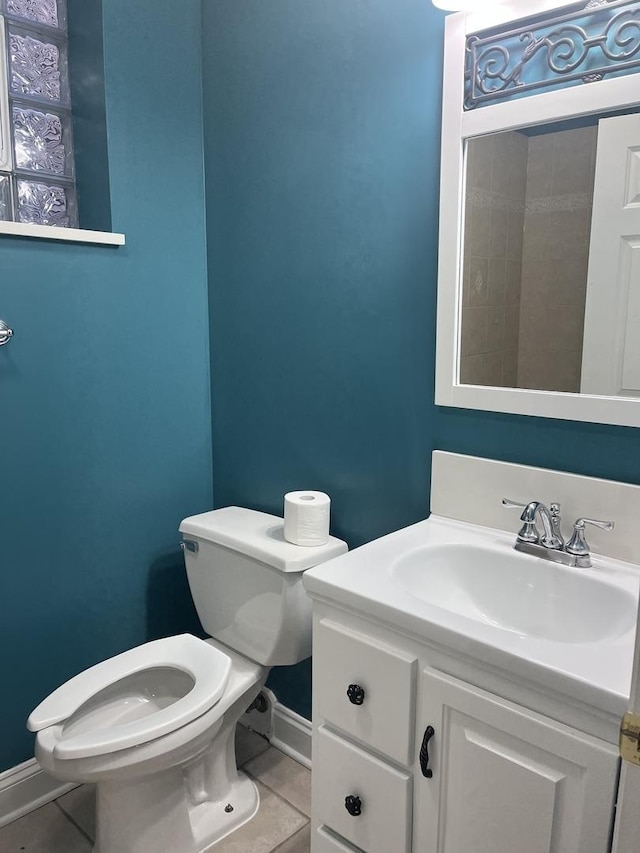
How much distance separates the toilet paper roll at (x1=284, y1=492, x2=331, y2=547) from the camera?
164 cm

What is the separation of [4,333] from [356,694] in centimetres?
116

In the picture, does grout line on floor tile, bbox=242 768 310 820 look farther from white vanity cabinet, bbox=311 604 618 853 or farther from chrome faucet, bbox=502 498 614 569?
chrome faucet, bbox=502 498 614 569

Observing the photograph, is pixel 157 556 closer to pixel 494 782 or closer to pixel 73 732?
pixel 73 732

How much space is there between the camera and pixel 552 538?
1.30 metres

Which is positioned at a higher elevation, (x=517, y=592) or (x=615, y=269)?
(x=615, y=269)

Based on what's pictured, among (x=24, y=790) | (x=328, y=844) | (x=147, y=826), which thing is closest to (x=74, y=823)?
(x=24, y=790)

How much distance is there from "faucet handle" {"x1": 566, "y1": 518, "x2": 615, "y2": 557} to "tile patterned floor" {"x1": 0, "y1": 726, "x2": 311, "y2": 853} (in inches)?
40.7

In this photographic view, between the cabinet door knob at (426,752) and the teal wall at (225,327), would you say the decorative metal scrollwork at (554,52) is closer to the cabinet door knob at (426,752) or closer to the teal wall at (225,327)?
the teal wall at (225,327)

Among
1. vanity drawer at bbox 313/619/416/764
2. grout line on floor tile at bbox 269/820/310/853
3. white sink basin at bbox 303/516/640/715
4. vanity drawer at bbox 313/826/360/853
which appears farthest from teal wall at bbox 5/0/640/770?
vanity drawer at bbox 313/826/360/853

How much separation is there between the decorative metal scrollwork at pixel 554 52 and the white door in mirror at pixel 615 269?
0.11 meters

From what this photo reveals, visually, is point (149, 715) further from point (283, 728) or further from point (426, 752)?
point (426, 752)

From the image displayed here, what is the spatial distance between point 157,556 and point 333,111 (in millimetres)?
1346

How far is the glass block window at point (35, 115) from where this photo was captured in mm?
1722

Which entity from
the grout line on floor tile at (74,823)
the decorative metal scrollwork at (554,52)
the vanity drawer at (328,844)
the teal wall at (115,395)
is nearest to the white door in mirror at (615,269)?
the decorative metal scrollwork at (554,52)
